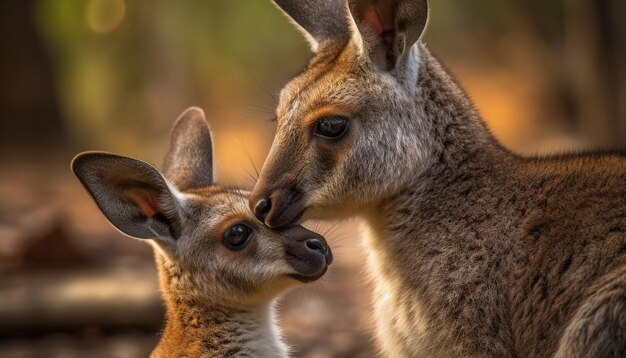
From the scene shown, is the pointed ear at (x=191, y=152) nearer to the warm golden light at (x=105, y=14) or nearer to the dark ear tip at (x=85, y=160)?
the dark ear tip at (x=85, y=160)

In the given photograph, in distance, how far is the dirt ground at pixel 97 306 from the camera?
8.66 m

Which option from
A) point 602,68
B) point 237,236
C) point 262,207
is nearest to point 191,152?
point 237,236

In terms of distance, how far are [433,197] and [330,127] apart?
27.2 inches

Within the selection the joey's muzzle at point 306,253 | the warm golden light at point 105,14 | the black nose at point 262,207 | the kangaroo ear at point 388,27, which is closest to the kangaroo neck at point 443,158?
the kangaroo ear at point 388,27

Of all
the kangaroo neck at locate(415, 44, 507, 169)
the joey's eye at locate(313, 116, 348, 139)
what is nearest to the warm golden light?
the kangaroo neck at locate(415, 44, 507, 169)

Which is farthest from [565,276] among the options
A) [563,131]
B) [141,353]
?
[563,131]

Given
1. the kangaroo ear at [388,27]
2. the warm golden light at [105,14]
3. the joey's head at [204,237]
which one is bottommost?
the joey's head at [204,237]

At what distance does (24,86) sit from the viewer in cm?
2134

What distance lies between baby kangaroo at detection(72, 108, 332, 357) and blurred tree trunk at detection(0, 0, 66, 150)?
15.2 metres

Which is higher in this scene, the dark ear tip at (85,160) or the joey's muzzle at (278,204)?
the joey's muzzle at (278,204)

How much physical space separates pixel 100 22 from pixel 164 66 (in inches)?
82.8

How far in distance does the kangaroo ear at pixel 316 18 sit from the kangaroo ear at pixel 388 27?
0.56m

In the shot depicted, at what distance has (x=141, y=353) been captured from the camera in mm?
8492

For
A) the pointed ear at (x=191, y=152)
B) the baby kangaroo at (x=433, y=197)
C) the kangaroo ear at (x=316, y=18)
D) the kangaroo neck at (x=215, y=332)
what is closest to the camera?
the baby kangaroo at (x=433, y=197)
